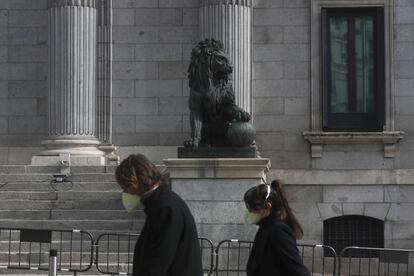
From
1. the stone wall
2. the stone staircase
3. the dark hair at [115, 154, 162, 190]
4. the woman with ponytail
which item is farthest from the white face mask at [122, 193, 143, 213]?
the stone wall

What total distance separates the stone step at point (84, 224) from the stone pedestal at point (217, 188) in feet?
4.08

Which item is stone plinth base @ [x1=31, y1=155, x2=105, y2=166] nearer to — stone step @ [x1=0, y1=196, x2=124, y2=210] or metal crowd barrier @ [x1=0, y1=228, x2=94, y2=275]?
stone step @ [x1=0, y1=196, x2=124, y2=210]

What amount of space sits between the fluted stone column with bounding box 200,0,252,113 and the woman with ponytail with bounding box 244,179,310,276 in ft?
46.2

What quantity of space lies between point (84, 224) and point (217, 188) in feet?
8.27

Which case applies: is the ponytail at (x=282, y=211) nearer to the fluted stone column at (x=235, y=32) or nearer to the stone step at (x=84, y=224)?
the stone step at (x=84, y=224)

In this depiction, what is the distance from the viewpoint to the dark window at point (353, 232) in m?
22.7

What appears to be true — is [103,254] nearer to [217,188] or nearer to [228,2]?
[217,188]

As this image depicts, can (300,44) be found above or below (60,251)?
above

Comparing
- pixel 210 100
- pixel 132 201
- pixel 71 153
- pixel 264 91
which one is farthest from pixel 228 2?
pixel 132 201

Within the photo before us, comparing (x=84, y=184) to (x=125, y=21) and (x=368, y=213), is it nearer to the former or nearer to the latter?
(x=125, y=21)

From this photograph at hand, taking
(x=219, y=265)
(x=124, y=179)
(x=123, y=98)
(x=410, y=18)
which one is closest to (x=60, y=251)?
(x=219, y=265)

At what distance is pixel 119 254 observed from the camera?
61.6 ft

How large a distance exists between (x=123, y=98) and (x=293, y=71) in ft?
11.5

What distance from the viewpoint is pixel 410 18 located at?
23.3m
